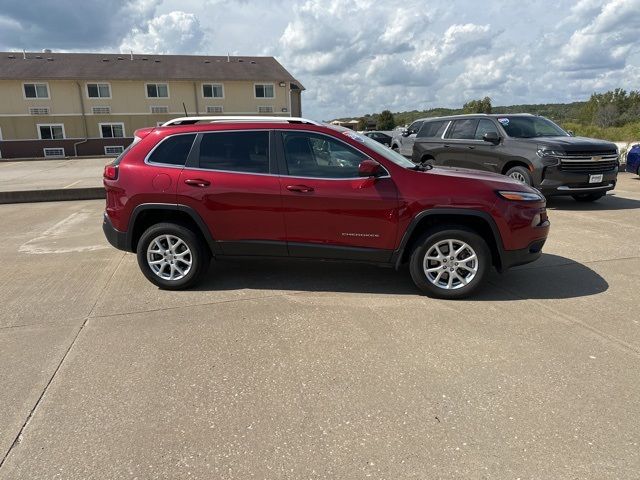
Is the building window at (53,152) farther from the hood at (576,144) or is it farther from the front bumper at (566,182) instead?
the front bumper at (566,182)

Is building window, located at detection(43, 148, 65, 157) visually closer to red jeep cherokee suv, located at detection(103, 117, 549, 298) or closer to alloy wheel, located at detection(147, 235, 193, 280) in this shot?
red jeep cherokee suv, located at detection(103, 117, 549, 298)

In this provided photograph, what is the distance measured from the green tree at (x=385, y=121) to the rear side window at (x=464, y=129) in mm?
65132

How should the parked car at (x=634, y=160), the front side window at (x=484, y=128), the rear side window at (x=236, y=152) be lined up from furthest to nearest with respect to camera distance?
the parked car at (x=634, y=160), the front side window at (x=484, y=128), the rear side window at (x=236, y=152)

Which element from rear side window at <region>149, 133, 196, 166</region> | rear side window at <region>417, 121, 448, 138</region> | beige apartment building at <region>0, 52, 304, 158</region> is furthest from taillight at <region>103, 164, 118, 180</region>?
beige apartment building at <region>0, 52, 304, 158</region>

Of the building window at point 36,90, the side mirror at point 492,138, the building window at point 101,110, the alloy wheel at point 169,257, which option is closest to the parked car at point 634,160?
the side mirror at point 492,138

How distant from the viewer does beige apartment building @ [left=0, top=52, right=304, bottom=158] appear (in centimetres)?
3444

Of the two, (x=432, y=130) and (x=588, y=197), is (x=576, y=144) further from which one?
(x=432, y=130)

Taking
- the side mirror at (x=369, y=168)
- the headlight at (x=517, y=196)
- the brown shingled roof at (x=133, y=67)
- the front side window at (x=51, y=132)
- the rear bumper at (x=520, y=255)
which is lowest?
the rear bumper at (x=520, y=255)

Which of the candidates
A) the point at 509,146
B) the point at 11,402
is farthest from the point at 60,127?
the point at 11,402

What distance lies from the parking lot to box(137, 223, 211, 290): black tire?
5.7 inches

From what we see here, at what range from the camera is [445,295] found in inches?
172

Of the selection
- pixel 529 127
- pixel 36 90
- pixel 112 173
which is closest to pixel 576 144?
pixel 529 127

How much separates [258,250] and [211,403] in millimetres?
2009

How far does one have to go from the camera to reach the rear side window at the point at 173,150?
456 cm
